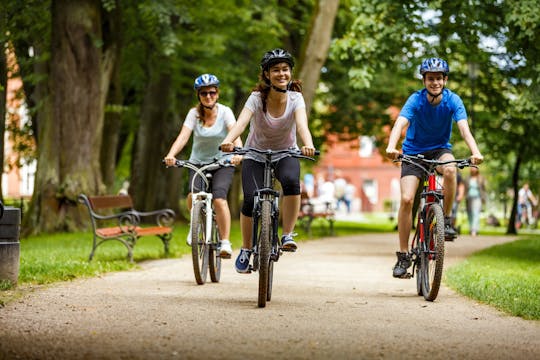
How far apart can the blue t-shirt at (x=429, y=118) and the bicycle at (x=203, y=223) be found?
1886 mm

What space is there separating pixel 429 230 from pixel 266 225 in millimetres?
1862

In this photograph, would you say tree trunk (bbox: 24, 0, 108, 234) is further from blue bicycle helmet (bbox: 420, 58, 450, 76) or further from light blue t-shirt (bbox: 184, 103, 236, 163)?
blue bicycle helmet (bbox: 420, 58, 450, 76)

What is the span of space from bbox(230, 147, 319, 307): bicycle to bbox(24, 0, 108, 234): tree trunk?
41.3 feet

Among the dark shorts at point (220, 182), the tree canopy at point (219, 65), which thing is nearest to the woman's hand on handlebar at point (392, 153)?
the dark shorts at point (220, 182)

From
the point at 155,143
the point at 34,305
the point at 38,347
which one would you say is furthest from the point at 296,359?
the point at 155,143

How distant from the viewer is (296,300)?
9383mm

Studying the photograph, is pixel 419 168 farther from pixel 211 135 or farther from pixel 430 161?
pixel 211 135

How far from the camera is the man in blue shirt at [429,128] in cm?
962

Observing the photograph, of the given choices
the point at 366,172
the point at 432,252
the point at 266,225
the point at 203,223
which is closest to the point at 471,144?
the point at 432,252

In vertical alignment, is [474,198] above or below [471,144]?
below

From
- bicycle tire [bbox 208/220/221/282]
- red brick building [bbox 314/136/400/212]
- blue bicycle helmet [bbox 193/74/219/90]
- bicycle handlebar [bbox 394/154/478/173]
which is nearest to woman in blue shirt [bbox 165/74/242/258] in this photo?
blue bicycle helmet [bbox 193/74/219/90]

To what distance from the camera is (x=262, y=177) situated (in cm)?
908

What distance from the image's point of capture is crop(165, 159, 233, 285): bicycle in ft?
34.1

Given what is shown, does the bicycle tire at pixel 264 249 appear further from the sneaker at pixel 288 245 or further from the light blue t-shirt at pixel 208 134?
the light blue t-shirt at pixel 208 134
